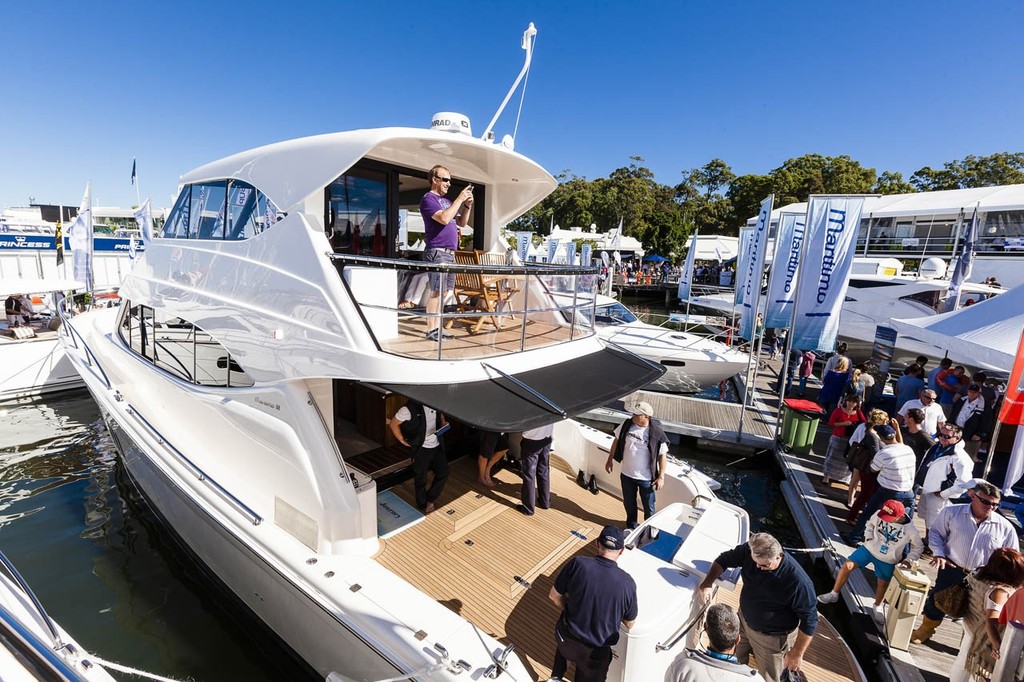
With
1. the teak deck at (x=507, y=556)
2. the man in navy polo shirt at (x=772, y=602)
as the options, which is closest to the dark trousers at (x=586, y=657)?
the teak deck at (x=507, y=556)

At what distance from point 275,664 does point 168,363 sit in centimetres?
334

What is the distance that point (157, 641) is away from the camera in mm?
4855

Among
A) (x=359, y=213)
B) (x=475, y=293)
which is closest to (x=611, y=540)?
(x=475, y=293)

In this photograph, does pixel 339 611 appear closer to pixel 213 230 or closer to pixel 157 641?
pixel 157 641

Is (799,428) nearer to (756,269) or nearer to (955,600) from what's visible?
(756,269)

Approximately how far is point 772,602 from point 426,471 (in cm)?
313

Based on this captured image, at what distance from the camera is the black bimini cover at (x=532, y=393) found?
10.9ft

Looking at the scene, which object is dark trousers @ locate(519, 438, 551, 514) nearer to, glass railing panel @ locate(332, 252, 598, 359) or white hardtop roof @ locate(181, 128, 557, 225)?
glass railing panel @ locate(332, 252, 598, 359)

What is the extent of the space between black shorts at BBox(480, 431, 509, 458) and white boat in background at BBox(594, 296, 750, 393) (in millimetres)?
6766

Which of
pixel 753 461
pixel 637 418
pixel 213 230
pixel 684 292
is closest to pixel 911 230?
pixel 684 292

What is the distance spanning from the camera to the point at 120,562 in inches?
233

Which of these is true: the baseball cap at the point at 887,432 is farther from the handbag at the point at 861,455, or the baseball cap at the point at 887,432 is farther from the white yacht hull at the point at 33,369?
the white yacht hull at the point at 33,369

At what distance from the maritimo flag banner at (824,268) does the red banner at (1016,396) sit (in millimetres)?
3678

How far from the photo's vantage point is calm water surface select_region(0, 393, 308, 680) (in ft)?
15.4
